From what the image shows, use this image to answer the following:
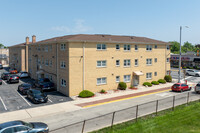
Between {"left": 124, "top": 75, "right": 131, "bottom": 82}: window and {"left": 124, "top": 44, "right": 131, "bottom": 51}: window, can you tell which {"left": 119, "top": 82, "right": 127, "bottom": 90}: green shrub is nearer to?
{"left": 124, "top": 75, "right": 131, "bottom": 82}: window

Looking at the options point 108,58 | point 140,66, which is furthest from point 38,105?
point 140,66

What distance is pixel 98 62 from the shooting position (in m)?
30.5

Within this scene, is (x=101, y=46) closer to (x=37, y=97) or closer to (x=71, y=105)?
(x=71, y=105)

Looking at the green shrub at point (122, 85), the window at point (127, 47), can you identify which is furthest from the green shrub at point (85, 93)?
the window at point (127, 47)

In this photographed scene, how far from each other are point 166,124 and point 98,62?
17.3m

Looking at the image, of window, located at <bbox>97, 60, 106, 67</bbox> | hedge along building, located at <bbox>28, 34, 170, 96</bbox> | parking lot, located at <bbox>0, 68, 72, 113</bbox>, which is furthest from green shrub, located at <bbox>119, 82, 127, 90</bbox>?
parking lot, located at <bbox>0, 68, 72, 113</bbox>

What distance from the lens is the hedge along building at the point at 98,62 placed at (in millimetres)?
28016

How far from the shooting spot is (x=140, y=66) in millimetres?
36062

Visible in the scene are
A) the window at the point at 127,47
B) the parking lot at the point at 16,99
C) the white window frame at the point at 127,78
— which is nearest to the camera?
the parking lot at the point at 16,99

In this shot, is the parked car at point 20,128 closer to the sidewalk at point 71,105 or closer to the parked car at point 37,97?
the sidewalk at point 71,105

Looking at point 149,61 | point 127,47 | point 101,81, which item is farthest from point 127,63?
point 101,81

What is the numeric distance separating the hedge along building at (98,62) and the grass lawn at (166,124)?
1383 cm

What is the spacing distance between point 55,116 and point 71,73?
904cm

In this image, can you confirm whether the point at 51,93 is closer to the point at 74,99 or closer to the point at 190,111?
the point at 74,99
